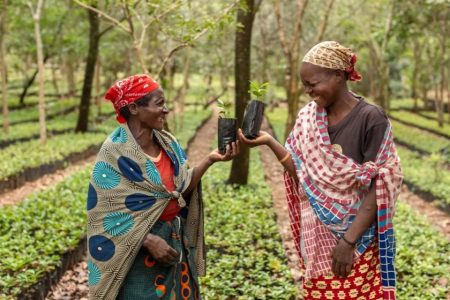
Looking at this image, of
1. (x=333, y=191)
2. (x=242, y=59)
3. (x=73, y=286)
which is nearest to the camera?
(x=333, y=191)

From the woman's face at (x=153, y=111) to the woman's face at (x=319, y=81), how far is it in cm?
81

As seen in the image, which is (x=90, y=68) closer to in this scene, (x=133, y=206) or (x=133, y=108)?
(x=133, y=108)

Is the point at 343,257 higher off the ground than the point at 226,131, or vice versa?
the point at 226,131

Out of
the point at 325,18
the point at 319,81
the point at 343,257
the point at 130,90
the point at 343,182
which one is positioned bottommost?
the point at 343,257

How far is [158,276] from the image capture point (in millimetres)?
3131

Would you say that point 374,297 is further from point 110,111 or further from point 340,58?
point 110,111

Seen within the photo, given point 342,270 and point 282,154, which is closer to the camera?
point 342,270

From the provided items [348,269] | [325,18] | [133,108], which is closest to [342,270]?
[348,269]

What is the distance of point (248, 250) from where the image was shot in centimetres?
637

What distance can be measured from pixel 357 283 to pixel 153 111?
1456 millimetres

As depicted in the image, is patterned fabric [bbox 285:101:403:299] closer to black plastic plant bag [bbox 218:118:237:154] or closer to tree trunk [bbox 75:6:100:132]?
black plastic plant bag [bbox 218:118:237:154]

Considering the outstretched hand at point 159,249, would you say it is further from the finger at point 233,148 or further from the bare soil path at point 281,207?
the bare soil path at point 281,207

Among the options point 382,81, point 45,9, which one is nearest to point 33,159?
point 45,9

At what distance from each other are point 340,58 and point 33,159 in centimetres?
1030
